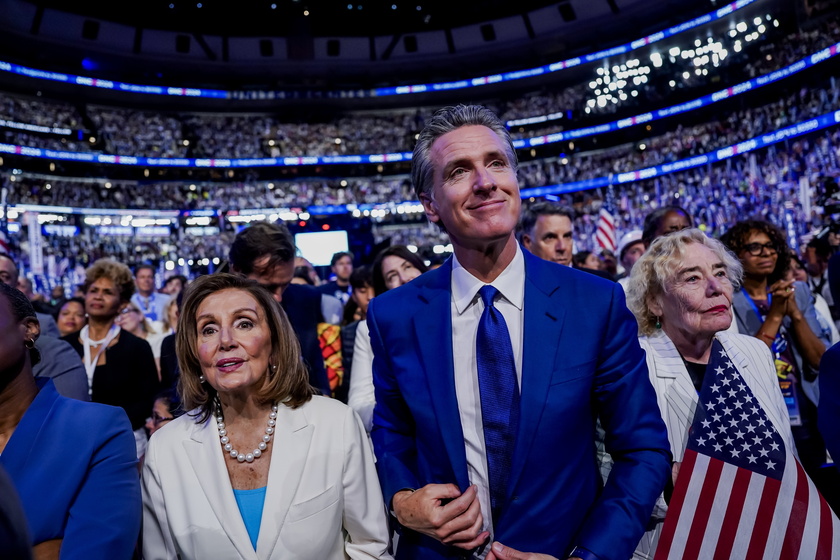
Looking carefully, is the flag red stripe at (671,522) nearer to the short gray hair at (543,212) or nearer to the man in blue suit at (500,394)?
the man in blue suit at (500,394)

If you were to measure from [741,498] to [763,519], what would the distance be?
0.08 metres

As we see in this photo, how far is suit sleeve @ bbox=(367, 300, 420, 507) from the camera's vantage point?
173 cm

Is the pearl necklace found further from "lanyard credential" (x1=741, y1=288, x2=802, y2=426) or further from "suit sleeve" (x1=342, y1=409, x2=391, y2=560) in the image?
"lanyard credential" (x1=741, y1=288, x2=802, y2=426)

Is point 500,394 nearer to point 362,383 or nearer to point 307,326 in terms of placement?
point 362,383

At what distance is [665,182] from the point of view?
85.4 ft

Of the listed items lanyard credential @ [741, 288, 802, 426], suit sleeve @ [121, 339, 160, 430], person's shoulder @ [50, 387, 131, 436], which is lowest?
suit sleeve @ [121, 339, 160, 430]

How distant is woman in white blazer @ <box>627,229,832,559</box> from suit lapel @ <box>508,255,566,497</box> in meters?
0.86

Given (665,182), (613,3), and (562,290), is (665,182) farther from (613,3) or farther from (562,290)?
(562,290)

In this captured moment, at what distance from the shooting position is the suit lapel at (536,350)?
1.54m

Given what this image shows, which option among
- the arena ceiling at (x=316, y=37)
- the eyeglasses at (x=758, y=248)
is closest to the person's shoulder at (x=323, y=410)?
the eyeglasses at (x=758, y=248)

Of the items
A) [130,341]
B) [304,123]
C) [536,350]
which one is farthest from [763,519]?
[304,123]

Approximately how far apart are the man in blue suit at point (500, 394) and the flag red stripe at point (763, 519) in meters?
0.67

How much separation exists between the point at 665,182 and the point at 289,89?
1787 centimetres

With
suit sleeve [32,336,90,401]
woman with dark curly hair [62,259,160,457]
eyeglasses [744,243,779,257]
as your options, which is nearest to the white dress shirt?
suit sleeve [32,336,90,401]
